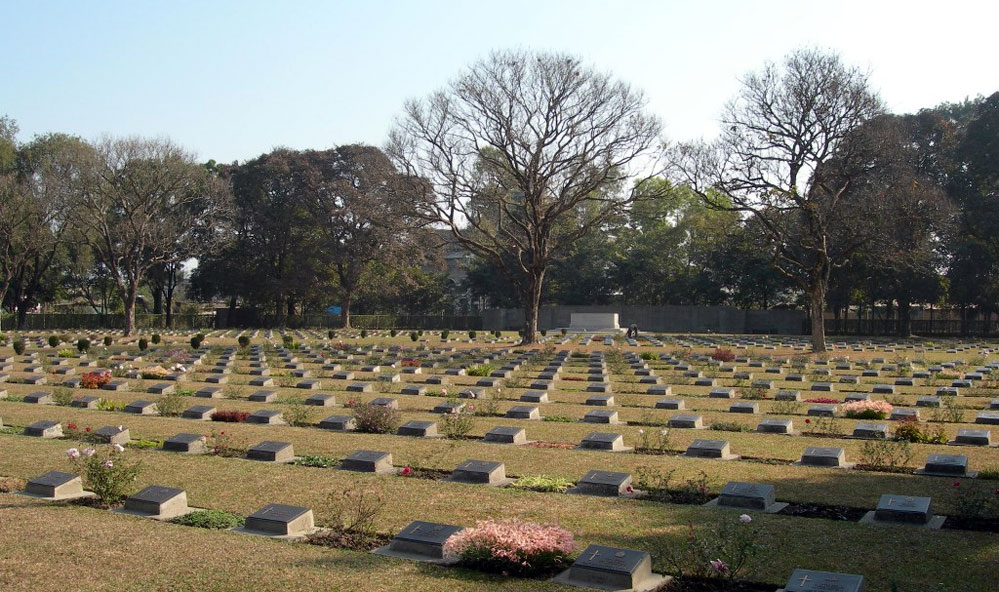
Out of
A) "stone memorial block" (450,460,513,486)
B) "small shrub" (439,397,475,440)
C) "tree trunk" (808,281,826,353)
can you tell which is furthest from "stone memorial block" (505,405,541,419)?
"tree trunk" (808,281,826,353)

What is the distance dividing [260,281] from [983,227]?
44.3 metres

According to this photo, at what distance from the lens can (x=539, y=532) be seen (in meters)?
5.97

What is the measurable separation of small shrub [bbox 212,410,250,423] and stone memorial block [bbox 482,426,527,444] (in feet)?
14.6

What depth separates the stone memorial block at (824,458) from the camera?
980cm

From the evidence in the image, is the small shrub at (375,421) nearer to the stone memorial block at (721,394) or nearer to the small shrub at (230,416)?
the small shrub at (230,416)

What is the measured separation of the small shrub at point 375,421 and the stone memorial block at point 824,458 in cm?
575

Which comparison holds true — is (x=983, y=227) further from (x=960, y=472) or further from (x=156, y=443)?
(x=156, y=443)

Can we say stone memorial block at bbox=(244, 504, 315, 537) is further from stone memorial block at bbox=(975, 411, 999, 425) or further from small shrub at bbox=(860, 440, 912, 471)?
stone memorial block at bbox=(975, 411, 999, 425)

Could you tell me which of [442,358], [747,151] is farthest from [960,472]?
[747,151]

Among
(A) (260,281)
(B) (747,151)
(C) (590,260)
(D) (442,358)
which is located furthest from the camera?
(C) (590,260)

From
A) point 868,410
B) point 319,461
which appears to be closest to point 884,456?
point 868,410

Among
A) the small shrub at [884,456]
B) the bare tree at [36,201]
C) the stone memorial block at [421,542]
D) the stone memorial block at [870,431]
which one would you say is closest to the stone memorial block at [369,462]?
the stone memorial block at [421,542]

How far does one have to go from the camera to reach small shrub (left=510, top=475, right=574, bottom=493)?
843 cm

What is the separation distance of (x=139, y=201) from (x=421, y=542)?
43177mm
